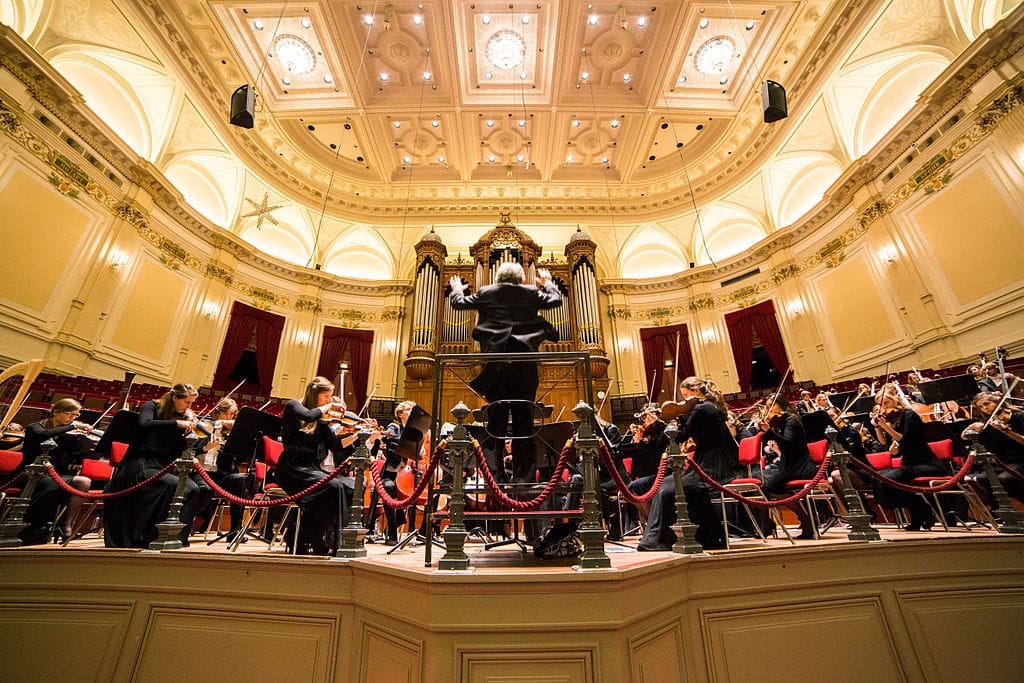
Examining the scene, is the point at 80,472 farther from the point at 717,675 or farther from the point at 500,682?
the point at 717,675

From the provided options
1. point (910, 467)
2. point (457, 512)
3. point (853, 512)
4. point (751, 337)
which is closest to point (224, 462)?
point (457, 512)

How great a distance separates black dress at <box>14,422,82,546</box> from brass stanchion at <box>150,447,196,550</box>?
1.30 metres

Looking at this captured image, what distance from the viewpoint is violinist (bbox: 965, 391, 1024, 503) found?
3277 mm

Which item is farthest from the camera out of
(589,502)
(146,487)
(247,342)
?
(247,342)

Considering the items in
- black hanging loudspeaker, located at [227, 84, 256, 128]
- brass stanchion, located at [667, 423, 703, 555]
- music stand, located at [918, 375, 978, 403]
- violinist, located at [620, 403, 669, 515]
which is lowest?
brass stanchion, located at [667, 423, 703, 555]

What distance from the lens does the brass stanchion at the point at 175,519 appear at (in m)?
2.42

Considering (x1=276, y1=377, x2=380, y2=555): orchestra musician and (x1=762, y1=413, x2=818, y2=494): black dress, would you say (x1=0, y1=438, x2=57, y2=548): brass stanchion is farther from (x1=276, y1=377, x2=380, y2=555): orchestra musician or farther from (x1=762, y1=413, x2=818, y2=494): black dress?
(x1=762, y1=413, x2=818, y2=494): black dress

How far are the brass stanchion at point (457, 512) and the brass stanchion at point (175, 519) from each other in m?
1.77

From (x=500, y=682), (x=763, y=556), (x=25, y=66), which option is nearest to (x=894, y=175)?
(x=763, y=556)

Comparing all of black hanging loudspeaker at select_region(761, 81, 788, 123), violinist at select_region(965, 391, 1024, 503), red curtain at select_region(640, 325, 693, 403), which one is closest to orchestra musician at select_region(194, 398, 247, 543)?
violinist at select_region(965, 391, 1024, 503)

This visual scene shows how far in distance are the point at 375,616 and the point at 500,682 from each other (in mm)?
650

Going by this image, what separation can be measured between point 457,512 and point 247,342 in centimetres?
914

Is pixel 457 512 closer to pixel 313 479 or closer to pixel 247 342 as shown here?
pixel 313 479

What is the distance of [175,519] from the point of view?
253 cm
